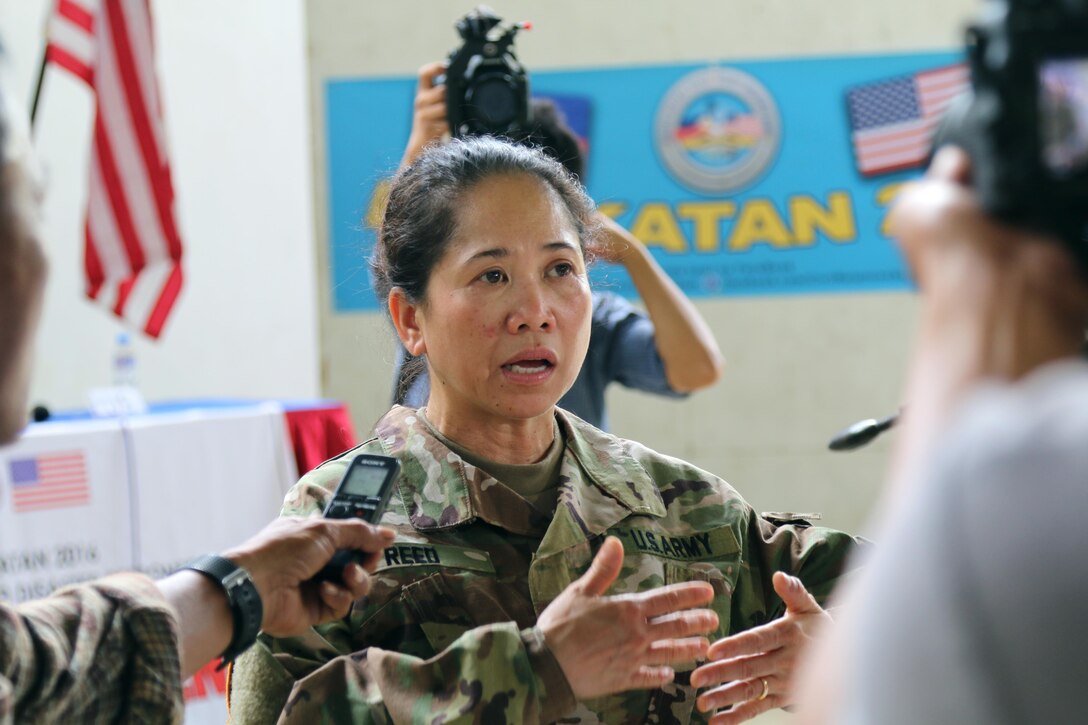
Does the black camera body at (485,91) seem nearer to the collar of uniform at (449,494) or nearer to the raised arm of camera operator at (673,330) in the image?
the raised arm of camera operator at (673,330)

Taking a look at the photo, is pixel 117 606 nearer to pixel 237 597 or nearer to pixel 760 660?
pixel 237 597

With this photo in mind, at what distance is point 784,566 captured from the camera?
1.79 meters

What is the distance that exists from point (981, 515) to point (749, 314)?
560cm

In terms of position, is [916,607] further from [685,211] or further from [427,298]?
[685,211]

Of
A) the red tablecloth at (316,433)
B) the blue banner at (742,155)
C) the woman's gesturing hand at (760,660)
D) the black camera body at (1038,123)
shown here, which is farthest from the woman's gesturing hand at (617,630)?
the blue banner at (742,155)

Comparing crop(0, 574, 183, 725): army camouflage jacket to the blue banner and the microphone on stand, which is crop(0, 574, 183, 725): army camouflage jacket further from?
the blue banner

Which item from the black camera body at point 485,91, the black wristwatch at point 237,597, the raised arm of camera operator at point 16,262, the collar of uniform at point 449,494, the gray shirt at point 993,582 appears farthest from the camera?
the black camera body at point 485,91

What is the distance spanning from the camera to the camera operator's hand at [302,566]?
1351 mm

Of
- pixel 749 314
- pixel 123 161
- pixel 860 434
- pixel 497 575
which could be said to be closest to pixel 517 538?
pixel 497 575

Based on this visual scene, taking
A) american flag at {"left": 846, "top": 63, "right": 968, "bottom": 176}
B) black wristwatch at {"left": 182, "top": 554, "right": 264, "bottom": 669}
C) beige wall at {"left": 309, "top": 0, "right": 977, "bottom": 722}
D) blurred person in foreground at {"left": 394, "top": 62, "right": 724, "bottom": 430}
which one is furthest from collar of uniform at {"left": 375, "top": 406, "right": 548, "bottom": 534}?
american flag at {"left": 846, "top": 63, "right": 968, "bottom": 176}

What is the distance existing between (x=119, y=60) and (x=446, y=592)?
3.14 meters

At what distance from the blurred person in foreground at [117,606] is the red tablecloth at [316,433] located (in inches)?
99.5

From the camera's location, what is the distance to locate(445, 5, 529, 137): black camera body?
274 cm

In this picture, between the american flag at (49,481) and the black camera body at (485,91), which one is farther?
the american flag at (49,481)
